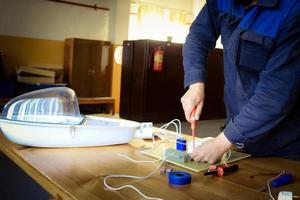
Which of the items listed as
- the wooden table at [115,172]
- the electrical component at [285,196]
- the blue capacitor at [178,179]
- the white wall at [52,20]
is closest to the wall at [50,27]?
the white wall at [52,20]

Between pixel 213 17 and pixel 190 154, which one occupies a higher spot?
pixel 213 17

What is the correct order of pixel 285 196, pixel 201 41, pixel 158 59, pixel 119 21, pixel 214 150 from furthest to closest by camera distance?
pixel 119 21
pixel 158 59
pixel 201 41
pixel 214 150
pixel 285 196

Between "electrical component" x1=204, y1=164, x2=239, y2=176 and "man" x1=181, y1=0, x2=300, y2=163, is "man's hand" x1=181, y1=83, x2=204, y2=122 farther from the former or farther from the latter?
"electrical component" x1=204, y1=164, x2=239, y2=176

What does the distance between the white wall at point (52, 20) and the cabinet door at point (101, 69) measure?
50cm


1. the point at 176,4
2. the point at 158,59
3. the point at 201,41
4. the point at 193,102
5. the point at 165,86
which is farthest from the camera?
the point at 176,4

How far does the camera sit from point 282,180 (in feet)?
2.74

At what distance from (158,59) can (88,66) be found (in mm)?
1033

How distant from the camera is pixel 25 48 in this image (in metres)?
4.70

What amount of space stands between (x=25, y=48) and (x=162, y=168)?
4289 mm

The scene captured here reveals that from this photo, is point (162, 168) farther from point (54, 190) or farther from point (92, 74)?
point (92, 74)

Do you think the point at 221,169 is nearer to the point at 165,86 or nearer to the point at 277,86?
the point at 277,86

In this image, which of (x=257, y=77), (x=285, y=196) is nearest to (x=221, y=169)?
(x=285, y=196)

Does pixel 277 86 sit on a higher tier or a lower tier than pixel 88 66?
higher

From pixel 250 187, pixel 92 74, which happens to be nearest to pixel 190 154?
pixel 250 187
